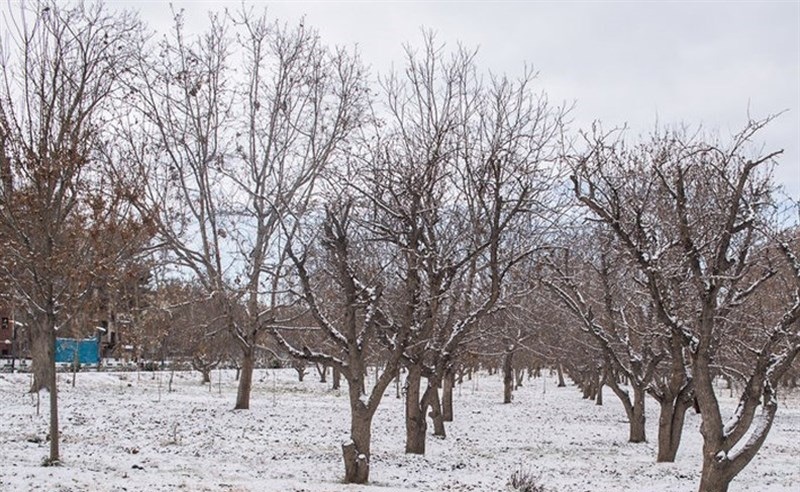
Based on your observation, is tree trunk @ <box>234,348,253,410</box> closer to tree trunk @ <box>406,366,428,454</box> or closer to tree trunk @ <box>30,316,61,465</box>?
tree trunk @ <box>30,316,61,465</box>

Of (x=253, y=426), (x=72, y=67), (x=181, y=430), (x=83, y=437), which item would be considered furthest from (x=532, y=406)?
(x=72, y=67)

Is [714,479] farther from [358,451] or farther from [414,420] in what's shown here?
[414,420]

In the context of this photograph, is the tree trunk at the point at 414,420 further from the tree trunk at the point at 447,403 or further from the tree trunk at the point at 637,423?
the tree trunk at the point at 447,403

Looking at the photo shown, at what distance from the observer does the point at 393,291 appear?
55.6 ft

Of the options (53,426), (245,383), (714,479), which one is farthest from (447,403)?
(53,426)

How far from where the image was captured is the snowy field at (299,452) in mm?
10852

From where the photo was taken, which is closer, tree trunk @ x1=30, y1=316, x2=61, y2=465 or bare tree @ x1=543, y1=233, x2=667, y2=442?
tree trunk @ x1=30, y1=316, x2=61, y2=465

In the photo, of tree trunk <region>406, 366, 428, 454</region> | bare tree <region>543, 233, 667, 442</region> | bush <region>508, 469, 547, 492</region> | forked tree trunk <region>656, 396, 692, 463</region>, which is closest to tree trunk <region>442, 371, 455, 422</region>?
bare tree <region>543, 233, 667, 442</region>

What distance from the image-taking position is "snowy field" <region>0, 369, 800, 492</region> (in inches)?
427

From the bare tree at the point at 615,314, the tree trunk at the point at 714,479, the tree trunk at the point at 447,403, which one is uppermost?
the bare tree at the point at 615,314

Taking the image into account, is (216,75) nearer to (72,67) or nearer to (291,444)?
(72,67)

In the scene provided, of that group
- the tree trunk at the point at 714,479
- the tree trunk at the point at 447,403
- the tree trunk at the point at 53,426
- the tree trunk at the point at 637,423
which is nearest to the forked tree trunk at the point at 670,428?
the tree trunk at the point at 637,423

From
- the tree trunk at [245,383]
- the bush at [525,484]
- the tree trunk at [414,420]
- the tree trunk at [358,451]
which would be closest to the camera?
the bush at [525,484]

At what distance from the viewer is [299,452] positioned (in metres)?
14.2
